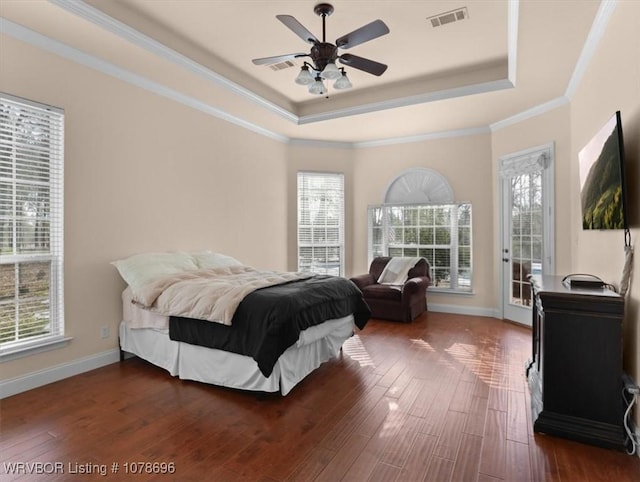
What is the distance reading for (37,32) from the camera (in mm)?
3014

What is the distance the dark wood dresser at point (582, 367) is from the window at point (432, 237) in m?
3.56

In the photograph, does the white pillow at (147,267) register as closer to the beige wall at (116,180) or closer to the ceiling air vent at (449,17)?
the beige wall at (116,180)

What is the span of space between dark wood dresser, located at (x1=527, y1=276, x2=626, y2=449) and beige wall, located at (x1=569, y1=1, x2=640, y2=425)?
144mm

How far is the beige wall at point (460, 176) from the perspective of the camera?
5.66 metres

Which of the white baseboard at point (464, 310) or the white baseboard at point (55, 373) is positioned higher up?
the white baseboard at point (464, 310)

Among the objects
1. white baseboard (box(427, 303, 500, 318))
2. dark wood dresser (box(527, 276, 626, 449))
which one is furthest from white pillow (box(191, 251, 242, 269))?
white baseboard (box(427, 303, 500, 318))

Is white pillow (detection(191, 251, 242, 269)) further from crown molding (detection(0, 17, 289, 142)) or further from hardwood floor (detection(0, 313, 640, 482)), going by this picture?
crown molding (detection(0, 17, 289, 142))

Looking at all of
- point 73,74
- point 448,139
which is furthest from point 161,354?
point 448,139

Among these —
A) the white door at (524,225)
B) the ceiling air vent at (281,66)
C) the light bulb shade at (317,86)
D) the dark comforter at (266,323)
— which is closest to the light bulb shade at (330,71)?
the light bulb shade at (317,86)

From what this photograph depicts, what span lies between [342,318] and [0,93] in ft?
11.3

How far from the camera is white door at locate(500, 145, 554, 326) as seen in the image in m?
4.77

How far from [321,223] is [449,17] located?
3884 millimetres

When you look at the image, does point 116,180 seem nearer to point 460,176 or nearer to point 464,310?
point 460,176

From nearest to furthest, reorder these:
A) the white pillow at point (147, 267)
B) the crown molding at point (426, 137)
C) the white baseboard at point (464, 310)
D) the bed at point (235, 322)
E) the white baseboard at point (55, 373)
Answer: the bed at point (235, 322) → the white baseboard at point (55, 373) → the white pillow at point (147, 267) → the white baseboard at point (464, 310) → the crown molding at point (426, 137)
